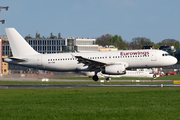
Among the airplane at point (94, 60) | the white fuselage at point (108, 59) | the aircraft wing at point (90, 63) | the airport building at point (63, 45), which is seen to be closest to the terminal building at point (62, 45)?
the airport building at point (63, 45)

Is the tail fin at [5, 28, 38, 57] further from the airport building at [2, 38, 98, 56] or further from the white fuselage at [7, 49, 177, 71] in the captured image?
the airport building at [2, 38, 98, 56]

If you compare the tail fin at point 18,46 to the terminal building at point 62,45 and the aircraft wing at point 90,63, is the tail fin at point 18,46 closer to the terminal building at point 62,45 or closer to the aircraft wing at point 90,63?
the aircraft wing at point 90,63

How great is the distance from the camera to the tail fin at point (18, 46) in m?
50.8

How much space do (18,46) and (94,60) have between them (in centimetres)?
1337

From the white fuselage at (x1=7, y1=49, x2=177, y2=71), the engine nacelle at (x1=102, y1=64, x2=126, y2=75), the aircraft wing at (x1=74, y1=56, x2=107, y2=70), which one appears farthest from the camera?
A: the white fuselage at (x1=7, y1=49, x2=177, y2=71)

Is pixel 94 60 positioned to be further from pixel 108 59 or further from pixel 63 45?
pixel 63 45

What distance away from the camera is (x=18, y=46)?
50.9 m

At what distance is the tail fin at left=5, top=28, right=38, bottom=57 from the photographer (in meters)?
50.8

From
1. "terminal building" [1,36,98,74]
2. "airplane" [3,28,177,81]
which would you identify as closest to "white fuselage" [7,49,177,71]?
"airplane" [3,28,177,81]

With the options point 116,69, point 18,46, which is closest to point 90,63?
point 116,69

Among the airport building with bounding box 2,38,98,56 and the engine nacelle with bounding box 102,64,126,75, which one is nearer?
the engine nacelle with bounding box 102,64,126,75

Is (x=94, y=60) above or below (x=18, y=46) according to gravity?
below

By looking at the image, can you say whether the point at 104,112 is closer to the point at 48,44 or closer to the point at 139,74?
the point at 139,74

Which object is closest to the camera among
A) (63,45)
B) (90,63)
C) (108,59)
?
(90,63)
